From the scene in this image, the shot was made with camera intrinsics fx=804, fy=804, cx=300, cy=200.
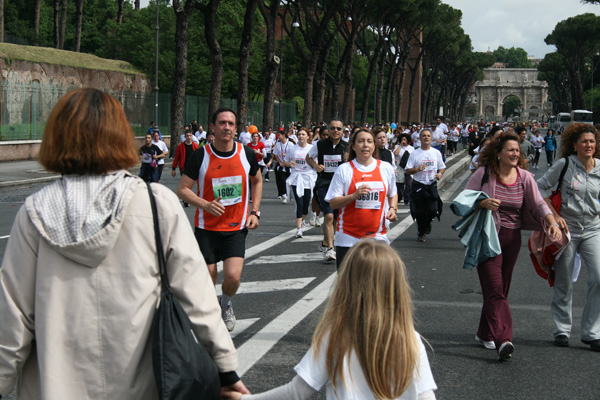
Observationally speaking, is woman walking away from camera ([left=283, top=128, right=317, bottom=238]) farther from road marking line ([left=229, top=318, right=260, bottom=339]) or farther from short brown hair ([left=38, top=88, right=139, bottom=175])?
short brown hair ([left=38, top=88, right=139, bottom=175])

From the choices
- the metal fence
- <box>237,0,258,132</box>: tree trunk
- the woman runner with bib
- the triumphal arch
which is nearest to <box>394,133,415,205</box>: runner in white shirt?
the woman runner with bib

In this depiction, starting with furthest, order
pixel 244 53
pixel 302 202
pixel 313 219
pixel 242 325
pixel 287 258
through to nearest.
Result: pixel 244 53 < pixel 313 219 < pixel 302 202 < pixel 287 258 < pixel 242 325

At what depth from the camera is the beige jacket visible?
2523mm

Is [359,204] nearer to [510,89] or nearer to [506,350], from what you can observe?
[506,350]

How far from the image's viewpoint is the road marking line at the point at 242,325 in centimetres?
640

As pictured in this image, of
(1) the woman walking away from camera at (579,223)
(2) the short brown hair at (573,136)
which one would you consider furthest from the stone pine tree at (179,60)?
(1) the woman walking away from camera at (579,223)

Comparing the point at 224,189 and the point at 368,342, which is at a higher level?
the point at 224,189

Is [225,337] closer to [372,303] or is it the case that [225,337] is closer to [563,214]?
[372,303]

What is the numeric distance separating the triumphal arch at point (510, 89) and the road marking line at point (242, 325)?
189 m

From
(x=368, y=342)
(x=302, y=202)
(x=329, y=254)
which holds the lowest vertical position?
(x=329, y=254)

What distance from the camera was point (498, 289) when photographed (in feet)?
19.2

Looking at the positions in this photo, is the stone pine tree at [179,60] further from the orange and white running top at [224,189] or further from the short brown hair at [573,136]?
the short brown hair at [573,136]

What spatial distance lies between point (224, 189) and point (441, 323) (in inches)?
86.5

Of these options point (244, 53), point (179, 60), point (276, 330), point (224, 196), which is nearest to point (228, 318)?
point (276, 330)
